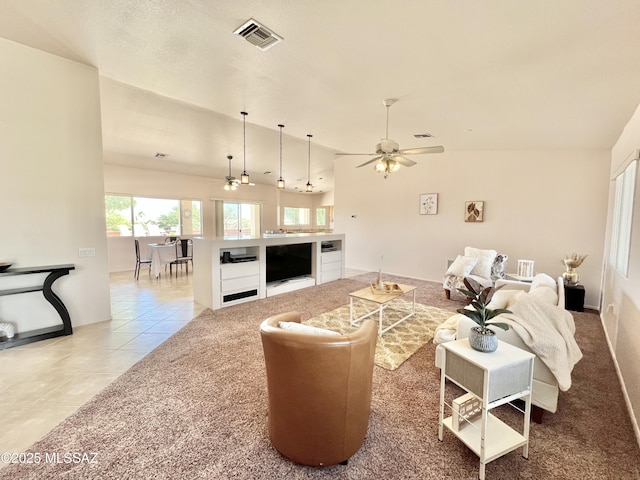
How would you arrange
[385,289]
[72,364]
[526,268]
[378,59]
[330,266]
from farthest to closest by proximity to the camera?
[330,266] < [526,268] < [385,289] < [72,364] < [378,59]

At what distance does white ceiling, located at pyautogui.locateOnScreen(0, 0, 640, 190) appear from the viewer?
194 cm

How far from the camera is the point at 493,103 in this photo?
3.20 metres

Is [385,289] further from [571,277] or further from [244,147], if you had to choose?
[244,147]

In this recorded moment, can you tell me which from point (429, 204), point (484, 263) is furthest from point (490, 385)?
point (429, 204)

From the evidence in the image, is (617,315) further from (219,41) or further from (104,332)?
(104,332)

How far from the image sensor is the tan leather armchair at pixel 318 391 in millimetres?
1446

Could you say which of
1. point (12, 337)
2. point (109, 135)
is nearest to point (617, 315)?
point (12, 337)

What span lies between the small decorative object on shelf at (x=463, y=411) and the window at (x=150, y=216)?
27.9 ft

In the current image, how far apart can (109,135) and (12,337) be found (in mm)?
4330

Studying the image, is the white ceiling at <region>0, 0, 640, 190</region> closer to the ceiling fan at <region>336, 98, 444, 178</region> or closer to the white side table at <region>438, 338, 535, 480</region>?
the ceiling fan at <region>336, 98, 444, 178</region>

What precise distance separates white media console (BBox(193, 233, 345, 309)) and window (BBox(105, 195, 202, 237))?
4.47 metres

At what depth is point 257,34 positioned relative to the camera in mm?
2291

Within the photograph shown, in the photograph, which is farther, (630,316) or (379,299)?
(379,299)

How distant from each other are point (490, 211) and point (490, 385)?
5.13m
